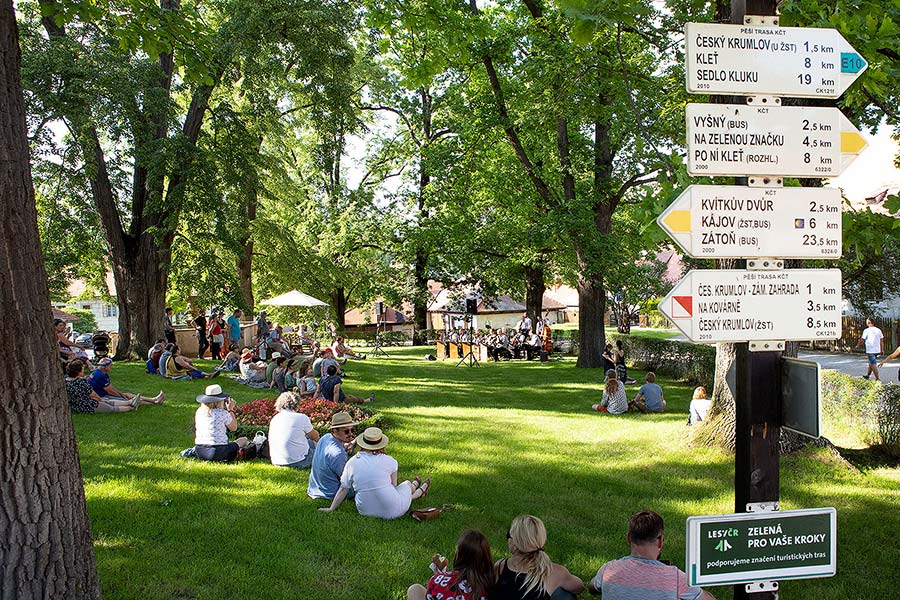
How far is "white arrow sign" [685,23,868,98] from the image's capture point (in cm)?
354

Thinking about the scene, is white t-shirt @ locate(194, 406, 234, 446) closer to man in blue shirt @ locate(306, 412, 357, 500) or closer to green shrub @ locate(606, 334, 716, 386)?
man in blue shirt @ locate(306, 412, 357, 500)

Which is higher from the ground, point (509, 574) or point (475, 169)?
point (475, 169)

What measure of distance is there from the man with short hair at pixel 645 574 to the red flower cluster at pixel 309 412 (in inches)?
311

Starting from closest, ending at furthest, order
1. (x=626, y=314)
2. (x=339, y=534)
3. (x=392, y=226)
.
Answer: (x=339, y=534)
(x=392, y=226)
(x=626, y=314)

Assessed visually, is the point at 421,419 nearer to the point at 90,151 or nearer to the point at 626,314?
the point at 90,151

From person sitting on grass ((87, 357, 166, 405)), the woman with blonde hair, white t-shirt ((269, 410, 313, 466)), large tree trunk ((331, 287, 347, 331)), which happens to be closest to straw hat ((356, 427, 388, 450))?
white t-shirt ((269, 410, 313, 466))

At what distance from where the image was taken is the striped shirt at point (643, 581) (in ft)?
13.4

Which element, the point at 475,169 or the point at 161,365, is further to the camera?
the point at 475,169

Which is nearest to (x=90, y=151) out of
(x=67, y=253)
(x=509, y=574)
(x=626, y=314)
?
(x=67, y=253)

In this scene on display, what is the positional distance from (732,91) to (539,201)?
2214cm

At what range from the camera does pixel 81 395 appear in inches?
472

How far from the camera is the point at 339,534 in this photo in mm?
6523

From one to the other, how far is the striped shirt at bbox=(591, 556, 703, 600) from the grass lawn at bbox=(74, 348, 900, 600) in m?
1.83

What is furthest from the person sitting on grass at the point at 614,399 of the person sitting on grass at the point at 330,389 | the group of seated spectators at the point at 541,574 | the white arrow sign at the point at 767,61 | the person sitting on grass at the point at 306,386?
the white arrow sign at the point at 767,61
